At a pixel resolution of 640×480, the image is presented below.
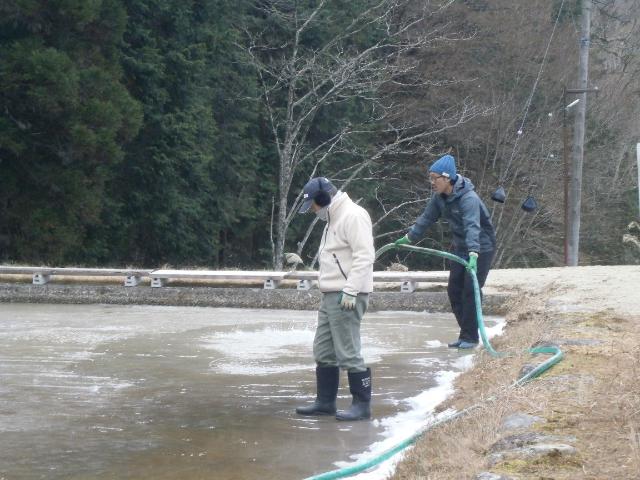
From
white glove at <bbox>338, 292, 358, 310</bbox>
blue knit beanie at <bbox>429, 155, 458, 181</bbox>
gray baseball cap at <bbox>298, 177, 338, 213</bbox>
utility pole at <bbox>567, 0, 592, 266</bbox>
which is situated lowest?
white glove at <bbox>338, 292, 358, 310</bbox>

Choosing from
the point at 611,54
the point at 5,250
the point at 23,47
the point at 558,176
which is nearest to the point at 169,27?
the point at 23,47

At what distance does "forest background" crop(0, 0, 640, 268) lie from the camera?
23.8 meters

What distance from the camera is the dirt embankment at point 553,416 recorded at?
4301 mm

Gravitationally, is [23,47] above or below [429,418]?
above

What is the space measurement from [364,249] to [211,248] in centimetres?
2271

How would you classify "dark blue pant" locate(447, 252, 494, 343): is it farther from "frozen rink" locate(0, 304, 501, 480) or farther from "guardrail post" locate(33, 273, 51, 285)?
"guardrail post" locate(33, 273, 51, 285)

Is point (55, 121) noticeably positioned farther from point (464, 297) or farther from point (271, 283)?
point (464, 297)

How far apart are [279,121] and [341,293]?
2515 centimetres

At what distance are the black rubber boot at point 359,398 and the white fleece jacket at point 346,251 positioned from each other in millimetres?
576

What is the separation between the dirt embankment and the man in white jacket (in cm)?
68

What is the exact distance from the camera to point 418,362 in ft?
31.0

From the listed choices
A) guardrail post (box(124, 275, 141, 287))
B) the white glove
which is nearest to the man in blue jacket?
the white glove

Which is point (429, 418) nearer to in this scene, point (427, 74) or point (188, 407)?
point (188, 407)

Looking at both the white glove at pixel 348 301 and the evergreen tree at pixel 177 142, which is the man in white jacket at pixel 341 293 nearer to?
the white glove at pixel 348 301
